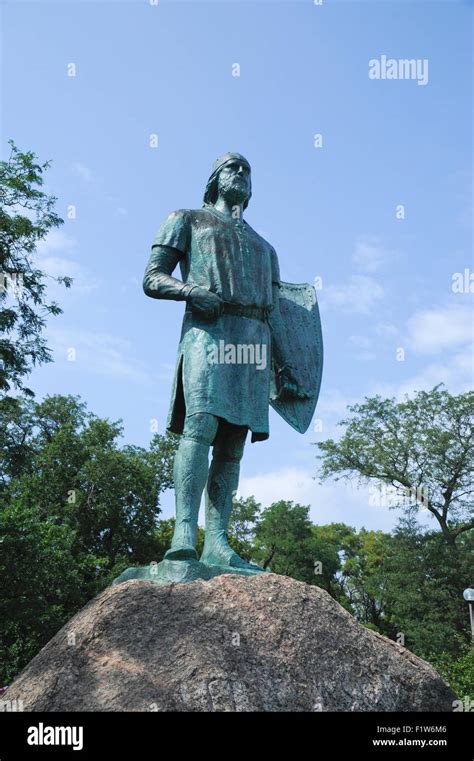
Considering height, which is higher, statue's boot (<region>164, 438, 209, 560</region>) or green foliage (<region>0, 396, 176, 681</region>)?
green foliage (<region>0, 396, 176, 681</region>)

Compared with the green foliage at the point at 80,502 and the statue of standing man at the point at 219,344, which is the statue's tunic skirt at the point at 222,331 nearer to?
the statue of standing man at the point at 219,344

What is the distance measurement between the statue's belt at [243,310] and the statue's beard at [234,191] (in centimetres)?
92

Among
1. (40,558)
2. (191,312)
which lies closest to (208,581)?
(191,312)

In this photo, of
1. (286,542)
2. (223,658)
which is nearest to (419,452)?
(286,542)

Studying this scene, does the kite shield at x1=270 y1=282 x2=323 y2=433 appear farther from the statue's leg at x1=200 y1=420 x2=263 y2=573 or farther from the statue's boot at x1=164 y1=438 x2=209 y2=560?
the statue's boot at x1=164 y1=438 x2=209 y2=560

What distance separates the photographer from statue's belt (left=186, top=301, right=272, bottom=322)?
5992 millimetres

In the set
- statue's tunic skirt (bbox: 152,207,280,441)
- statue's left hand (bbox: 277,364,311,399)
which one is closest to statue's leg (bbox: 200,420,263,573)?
statue's tunic skirt (bbox: 152,207,280,441)

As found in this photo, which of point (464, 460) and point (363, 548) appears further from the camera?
point (363, 548)

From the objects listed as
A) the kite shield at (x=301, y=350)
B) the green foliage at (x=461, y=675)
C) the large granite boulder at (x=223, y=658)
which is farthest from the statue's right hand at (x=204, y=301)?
the green foliage at (x=461, y=675)

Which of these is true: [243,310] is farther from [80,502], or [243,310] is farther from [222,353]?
[80,502]

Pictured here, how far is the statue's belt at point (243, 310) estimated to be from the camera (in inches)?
236

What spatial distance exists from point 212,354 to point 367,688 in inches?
95.3

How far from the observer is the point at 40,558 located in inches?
727
